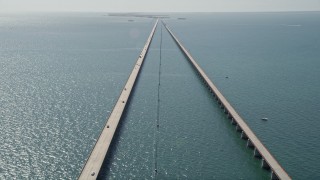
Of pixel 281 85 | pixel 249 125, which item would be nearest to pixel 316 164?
pixel 249 125

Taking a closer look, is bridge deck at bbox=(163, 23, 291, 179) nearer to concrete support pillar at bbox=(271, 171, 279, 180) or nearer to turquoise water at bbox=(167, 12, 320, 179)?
concrete support pillar at bbox=(271, 171, 279, 180)

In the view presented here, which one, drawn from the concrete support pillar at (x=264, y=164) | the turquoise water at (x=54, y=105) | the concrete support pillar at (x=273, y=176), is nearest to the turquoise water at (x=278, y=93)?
the concrete support pillar at (x=264, y=164)

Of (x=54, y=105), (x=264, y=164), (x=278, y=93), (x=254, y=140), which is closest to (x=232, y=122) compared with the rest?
(x=254, y=140)

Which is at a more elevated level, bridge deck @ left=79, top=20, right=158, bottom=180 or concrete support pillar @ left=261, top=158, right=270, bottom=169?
bridge deck @ left=79, top=20, right=158, bottom=180

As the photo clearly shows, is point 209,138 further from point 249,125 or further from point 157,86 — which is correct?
point 157,86

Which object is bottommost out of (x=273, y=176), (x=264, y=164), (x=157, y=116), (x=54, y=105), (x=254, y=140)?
Result: (x=273, y=176)

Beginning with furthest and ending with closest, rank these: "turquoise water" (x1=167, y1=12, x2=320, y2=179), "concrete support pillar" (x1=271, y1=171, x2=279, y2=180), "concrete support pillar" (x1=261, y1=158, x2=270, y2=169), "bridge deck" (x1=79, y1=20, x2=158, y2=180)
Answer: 1. "turquoise water" (x1=167, y1=12, x2=320, y2=179)
2. "concrete support pillar" (x1=261, y1=158, x2=270, y2=169)
3. "concrete support pillar" (x1=271, y1=171, x2=279, y2=180)
4. "bridge deck" (x1=79, y1=20, x2=158, y2=180)

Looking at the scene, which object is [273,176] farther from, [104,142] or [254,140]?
[104,142]

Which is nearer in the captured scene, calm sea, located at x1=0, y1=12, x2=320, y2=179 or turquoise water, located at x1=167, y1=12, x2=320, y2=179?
calm sea, located at x1=0, y1=12, x2=320, y2=179

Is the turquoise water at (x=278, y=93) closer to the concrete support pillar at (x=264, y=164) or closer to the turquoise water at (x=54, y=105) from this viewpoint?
the concrete support pillar at (x=264, y=164)

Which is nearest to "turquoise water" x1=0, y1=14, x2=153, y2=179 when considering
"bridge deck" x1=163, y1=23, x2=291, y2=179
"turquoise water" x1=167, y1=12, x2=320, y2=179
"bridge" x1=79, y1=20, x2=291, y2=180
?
"bridge" x1=79, y1=20, x2=291, y2=180

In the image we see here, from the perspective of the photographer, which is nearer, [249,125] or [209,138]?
[209,138]
